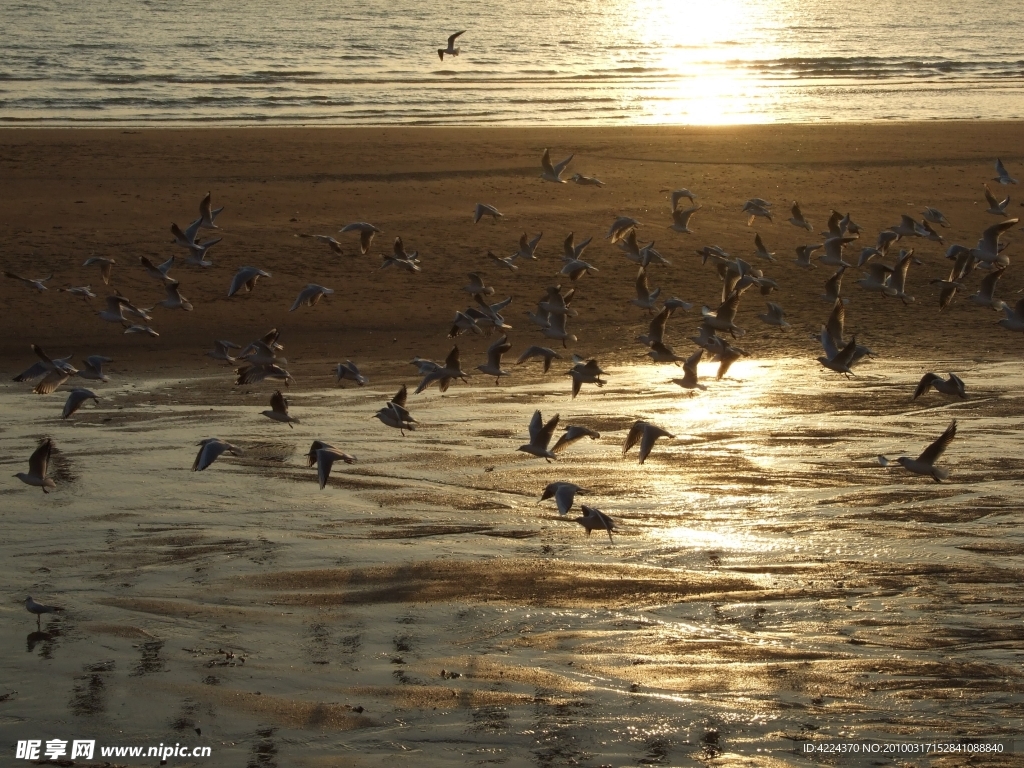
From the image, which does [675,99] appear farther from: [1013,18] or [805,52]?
[1013,18]

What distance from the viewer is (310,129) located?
29922 mm

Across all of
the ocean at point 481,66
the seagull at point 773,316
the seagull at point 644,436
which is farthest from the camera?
the ocean at point 481,66

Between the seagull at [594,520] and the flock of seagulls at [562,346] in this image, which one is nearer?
the seagull at [594,520]

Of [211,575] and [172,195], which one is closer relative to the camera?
[211,575]

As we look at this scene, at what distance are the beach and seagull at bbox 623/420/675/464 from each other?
0.32 metres

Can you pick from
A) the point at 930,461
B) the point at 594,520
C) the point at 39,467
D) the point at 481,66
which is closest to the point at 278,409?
the point at 39,467

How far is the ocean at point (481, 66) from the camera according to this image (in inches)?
1443

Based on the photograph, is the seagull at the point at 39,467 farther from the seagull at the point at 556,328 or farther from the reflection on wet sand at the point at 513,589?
the seagull at the point at 556,328

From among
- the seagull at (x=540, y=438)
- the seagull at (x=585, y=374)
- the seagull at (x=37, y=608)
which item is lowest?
the seagull at (x=37, y=608)

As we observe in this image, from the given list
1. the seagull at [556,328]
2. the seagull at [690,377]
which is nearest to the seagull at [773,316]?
the seagull at [556,328]

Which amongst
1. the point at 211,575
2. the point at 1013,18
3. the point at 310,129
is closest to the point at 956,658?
the point at 211,575

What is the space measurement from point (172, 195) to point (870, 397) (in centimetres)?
1332

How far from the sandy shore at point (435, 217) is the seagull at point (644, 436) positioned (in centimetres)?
475

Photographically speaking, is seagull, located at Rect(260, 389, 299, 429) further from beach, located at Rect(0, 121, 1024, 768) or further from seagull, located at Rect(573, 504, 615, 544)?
seagull, located at Rect(573, 504, 615, 544)
